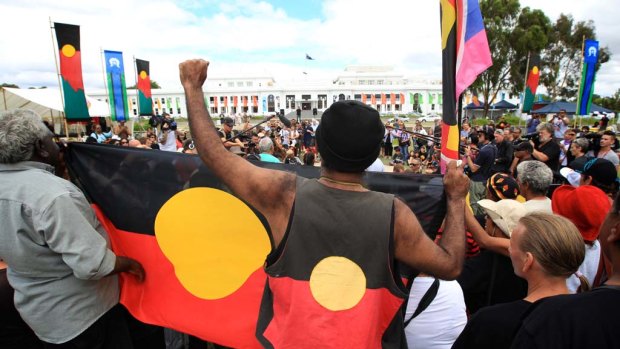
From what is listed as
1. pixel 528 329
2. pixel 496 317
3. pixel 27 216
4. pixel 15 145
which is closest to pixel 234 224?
pixel 27 216

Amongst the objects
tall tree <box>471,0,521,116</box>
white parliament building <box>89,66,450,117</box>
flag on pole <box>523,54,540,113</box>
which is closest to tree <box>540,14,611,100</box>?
tall tree <box>471,0,521,116</box>

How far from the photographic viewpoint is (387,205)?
1.27 metres

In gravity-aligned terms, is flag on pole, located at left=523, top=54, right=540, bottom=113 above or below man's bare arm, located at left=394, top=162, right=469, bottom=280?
above

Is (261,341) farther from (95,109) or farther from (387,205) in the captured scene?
(95,109)

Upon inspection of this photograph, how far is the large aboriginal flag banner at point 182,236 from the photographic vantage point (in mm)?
2125

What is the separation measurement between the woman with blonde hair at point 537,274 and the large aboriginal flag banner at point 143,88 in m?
16.7

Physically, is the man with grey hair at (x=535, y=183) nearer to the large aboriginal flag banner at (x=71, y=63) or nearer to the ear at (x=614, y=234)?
the ear at (x=614, y=234)

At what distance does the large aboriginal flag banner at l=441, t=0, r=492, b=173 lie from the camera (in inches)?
66.1

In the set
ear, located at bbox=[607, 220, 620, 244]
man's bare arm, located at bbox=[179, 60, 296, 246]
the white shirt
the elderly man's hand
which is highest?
the elderly man's hand

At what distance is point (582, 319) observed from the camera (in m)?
0.97

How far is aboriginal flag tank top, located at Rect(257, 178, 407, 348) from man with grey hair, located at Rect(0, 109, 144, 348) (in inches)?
43.2

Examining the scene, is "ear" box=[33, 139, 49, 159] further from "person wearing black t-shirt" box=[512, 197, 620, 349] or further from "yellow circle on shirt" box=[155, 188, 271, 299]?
"person wearing black t-shirt" box=[512, 197, 620, 349]

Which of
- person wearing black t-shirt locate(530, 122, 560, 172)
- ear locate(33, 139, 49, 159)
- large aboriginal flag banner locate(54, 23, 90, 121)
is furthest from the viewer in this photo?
large aboriginal flag banner locate(54, 23, 90, 121)

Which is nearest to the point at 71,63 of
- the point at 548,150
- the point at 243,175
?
the point at 243,175
